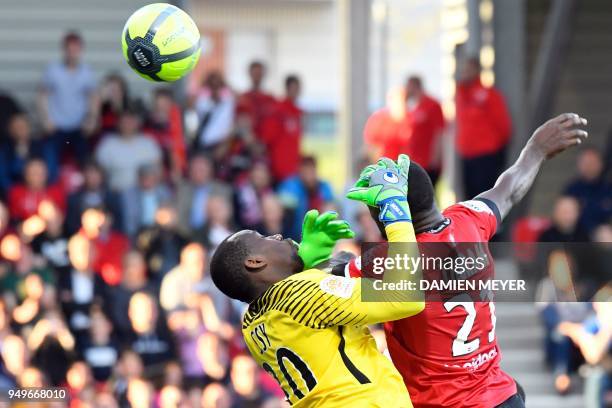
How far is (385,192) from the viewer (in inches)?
221

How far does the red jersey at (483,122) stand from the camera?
14516 mm

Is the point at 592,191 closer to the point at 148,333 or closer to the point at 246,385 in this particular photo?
the point at 246,385

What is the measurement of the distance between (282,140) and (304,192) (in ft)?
3.48

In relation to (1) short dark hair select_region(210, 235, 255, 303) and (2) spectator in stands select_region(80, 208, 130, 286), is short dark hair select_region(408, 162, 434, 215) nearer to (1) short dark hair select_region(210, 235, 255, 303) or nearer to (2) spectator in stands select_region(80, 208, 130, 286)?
(1) short dark hair select_region(210, 235, 255, 303)

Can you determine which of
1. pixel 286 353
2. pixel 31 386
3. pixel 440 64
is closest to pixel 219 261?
pixel 286 353

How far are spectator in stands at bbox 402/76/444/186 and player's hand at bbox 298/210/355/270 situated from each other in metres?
8.35

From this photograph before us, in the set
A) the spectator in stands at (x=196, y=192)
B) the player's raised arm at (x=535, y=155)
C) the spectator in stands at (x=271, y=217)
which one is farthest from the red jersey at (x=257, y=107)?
the player's raised arm at (x=535, y=155)

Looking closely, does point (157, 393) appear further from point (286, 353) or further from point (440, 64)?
point (440, 64)

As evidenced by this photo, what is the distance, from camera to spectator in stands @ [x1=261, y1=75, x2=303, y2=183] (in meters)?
14.7

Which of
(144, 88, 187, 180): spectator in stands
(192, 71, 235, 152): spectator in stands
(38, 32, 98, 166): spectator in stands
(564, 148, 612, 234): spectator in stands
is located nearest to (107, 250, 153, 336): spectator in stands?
(144, 88, 187, 180): spectator in stands

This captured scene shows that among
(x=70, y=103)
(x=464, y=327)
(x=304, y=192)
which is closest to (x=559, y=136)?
(x=464, y=327)

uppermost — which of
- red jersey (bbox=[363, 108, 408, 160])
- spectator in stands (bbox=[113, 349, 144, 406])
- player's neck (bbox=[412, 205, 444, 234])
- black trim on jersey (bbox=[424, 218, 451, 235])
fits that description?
player's neck (bbox=[412, 205, 444, 234])

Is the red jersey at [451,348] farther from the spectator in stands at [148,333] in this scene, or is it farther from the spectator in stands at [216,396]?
the spectator in stands at [148,333]

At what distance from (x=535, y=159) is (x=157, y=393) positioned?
6.33m
